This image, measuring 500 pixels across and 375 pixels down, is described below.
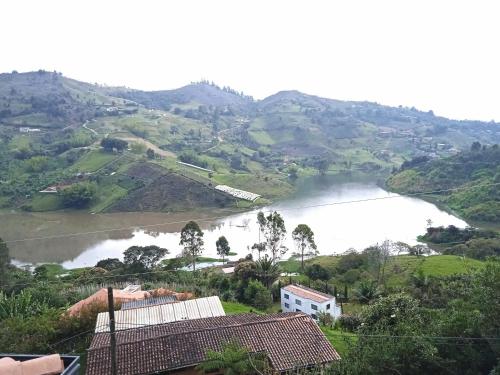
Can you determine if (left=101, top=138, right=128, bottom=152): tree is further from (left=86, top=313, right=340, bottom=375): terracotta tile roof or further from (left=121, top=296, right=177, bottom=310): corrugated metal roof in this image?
(left=86, top=313, right=340, bottom=375): terracotta tile roof

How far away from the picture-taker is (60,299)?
19.6 metres

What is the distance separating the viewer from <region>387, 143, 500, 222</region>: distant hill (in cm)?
5066

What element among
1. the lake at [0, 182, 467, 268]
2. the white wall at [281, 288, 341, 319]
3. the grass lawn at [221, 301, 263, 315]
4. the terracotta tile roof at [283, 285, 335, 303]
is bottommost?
the lake at [0, 182, 467, 268]

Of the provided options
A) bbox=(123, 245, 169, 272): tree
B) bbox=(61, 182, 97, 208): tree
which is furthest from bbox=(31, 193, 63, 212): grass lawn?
bbox=(123, 245, 169, 272): tree

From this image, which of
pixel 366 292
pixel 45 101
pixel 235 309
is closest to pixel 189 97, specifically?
pixel 45 101

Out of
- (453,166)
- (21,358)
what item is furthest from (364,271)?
(453,166)

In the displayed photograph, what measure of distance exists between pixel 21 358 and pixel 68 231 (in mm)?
38887

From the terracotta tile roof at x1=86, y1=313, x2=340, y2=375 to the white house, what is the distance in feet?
29.9

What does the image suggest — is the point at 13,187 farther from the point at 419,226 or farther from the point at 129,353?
the point at 129,353

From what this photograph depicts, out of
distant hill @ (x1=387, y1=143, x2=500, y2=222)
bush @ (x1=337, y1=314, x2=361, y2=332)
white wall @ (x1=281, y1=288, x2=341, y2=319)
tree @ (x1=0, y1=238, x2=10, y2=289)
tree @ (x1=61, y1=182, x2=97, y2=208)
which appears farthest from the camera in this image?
tree @ (x1=61, y1=182, x2=97, y2=208)

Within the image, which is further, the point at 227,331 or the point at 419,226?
the point at 419,226

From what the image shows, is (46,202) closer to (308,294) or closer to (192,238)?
(192,238)

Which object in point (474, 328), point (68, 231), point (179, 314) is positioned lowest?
point (68, 231)

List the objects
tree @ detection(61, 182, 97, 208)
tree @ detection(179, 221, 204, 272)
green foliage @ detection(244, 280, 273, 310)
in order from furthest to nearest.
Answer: tree @ detection(61, 182, 97, 208), tree @ detection(179, 221, 204, 272), green foliage @ detection(244, 280, 273, 310)
